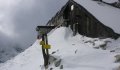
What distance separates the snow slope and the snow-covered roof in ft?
7.13

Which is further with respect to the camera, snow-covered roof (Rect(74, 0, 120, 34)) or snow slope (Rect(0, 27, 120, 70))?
snow-covered roof (Rect(74, 0, 120, 34))

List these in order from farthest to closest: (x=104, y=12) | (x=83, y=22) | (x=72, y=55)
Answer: (x=104, y=12), (x=83, y=22), (x=72, y=55)

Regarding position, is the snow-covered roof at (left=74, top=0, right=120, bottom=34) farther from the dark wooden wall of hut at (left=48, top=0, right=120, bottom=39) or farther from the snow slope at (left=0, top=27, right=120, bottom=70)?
the snow slope at (left=0, top=27, right=120, bottom=70)

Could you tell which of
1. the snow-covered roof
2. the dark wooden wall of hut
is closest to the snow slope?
the dark wooden wall of hut

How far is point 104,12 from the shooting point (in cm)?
3716

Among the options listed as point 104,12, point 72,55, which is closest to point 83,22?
point 104,12

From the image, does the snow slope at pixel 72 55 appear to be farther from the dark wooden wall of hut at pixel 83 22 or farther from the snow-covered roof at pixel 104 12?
the snow-covered roof at pixel 104 12

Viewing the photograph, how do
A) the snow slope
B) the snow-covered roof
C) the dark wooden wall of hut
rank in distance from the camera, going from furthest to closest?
the snow-covered roof, the dark wooden wall of hut, the snow slope

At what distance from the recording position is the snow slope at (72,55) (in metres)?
27.8

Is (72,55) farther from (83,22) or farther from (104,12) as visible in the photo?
(104,12)

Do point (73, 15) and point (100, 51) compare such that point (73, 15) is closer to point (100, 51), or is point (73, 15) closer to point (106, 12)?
point (106, 12)

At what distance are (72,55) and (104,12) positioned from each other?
855cm

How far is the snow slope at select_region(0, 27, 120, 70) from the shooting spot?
91.3 feet

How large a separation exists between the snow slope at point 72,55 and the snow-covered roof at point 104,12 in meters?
2.17
